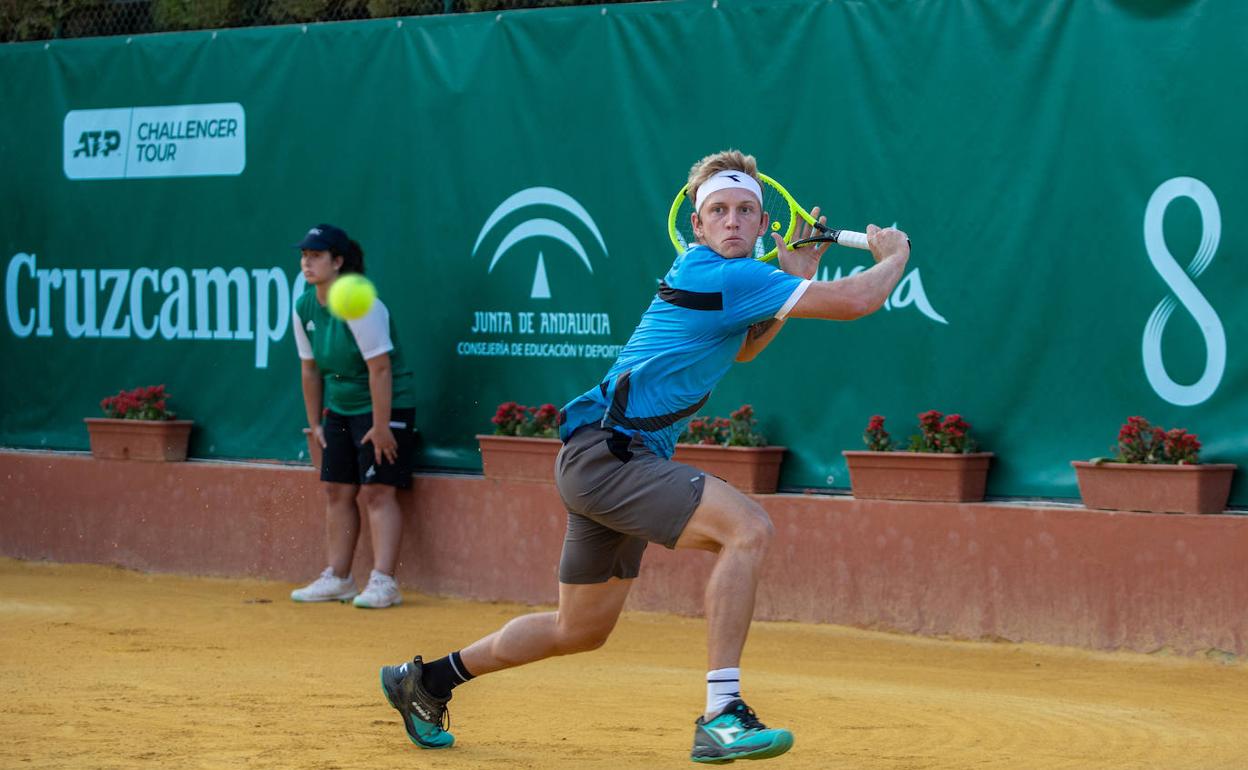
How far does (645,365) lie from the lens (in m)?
4.76

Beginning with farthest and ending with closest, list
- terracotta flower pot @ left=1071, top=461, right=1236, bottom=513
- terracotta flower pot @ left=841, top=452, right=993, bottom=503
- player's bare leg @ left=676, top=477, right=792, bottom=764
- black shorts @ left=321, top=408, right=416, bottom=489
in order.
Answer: black shorts @ left=321, top=408, right=416, bottom=489, terracotta flower pot @ left=841, top=452, right=993, bottom=503, terracotta flower pot @ left=1071, top=461, right=1236, bottom=513, player's bare leg @ left=676, top=477, right=792, bottom=764

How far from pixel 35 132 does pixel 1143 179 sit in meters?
6.36

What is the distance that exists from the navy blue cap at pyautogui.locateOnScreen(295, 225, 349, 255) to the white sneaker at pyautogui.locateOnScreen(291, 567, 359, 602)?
1568 mm

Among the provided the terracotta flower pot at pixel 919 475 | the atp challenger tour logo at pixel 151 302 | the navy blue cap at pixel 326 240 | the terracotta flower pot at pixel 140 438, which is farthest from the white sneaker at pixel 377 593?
the terracotta flower pot at pixel 919 475

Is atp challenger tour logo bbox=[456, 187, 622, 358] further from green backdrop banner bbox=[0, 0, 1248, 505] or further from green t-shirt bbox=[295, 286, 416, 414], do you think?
green t-shirt bbox=[295, 286, 416, 414]

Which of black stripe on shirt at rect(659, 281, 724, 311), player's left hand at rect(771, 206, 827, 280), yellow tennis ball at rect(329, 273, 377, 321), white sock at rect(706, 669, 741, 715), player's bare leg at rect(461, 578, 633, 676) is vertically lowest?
white sock at rect(706, 669, 741, 715)

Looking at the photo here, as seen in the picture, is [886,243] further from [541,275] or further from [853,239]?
[541,275]

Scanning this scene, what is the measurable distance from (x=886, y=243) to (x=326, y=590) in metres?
4.66

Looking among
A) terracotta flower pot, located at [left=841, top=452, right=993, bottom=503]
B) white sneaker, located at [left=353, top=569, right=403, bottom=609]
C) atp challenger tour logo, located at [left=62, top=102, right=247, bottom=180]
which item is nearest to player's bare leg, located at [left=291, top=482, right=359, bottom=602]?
white sneaker, located at [left=353, top=569, right=403, bottom=609]

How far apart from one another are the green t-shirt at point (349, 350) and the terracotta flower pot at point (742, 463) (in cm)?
151

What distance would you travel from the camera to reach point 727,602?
4535 mm

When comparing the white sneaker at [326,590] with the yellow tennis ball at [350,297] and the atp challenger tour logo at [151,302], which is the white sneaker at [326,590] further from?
the yellow tennis ball at [350,297]

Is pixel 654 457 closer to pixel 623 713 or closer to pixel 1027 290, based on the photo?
pixel 623 713

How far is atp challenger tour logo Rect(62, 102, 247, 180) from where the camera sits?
970cm
